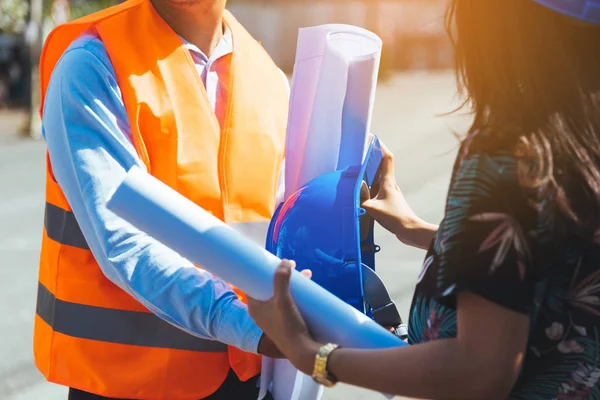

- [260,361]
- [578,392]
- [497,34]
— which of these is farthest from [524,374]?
[260,361]

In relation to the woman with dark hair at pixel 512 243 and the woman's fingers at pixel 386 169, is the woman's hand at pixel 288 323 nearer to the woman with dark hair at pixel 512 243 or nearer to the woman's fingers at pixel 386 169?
the woman with dark hair at pixel 512 243

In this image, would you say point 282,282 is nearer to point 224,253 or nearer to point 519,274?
point 224,253

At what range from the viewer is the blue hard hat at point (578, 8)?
1.52m

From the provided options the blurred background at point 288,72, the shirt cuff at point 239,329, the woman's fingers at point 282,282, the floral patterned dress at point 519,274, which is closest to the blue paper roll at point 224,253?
the woman's fingers at point 282,282

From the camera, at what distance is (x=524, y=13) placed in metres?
1.55

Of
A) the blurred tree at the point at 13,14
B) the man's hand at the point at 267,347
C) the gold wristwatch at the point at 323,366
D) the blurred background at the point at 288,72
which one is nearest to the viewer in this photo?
the gold wristwatch at the point at 323,366

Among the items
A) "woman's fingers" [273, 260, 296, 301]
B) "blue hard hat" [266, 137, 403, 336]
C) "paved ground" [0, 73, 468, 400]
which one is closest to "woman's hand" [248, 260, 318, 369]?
"woman's fingers" [273, 260, 296, 301]

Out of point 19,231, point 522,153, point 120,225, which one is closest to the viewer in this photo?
point 522,153

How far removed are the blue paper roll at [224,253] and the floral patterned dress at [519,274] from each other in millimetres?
135

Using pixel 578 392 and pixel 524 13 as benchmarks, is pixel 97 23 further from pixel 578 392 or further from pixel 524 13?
pixel 578 392

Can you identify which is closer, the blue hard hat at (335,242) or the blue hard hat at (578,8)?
the blue hard hat at (578,8)

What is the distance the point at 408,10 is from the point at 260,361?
1134 inches

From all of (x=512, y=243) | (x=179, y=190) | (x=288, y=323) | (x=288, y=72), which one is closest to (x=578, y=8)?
(x=512, y=243)

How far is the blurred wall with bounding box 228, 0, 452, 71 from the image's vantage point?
93.8 feet
